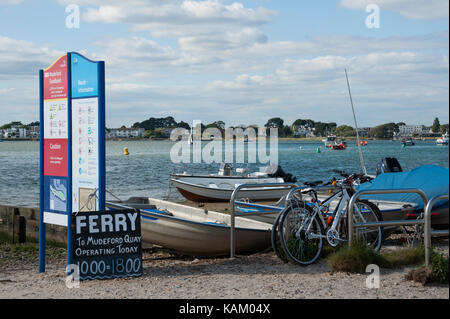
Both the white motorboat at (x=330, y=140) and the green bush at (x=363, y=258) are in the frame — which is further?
the white motorboat at (x=330, y=140)

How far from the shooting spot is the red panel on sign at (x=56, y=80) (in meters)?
8.83

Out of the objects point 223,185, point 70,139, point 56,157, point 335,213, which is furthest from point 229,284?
point 223,185

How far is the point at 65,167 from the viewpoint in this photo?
345 inches

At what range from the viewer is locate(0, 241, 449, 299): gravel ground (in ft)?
22.3

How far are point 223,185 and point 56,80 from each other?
16.4m

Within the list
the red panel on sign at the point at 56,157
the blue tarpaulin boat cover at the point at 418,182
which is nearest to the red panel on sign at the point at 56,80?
the red panel on sign at the point at 56,157

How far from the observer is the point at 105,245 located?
26.6 ft

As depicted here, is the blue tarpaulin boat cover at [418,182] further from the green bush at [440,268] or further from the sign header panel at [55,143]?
the sign header panel at [55,143]

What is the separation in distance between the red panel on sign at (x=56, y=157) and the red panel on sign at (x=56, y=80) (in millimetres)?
671

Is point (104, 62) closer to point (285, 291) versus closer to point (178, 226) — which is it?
point (178, 226)

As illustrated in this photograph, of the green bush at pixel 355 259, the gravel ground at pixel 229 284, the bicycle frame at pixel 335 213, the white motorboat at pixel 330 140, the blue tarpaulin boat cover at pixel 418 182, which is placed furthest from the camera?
the white motorboat at pixel 330 140

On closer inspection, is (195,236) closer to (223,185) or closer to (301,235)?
(301,235)
